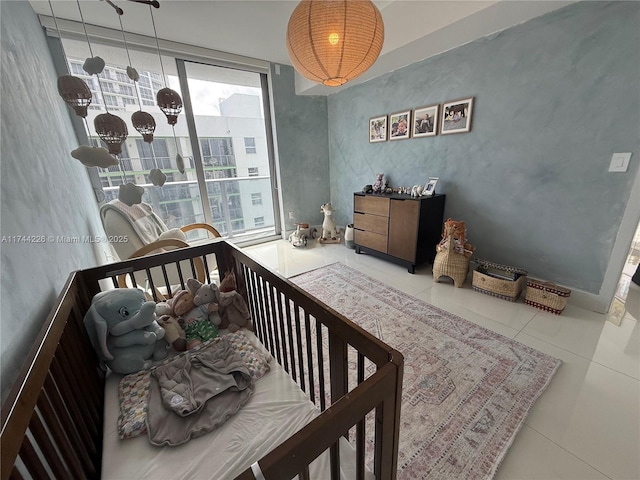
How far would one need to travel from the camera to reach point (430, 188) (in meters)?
2.75

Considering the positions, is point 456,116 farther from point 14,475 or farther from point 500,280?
point 14,475

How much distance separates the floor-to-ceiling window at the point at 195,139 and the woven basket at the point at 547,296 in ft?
10.9

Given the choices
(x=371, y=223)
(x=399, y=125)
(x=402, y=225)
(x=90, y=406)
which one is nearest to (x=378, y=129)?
(x=399, y=125)

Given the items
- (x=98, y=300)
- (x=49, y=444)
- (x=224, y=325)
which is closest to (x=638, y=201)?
(x=224, y=325)

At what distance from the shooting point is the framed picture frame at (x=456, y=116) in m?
2.42

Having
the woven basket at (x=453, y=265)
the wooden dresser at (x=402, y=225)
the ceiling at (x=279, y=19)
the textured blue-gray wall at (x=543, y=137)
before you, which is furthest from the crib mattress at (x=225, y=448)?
the ceiling at (x=279, y=19)

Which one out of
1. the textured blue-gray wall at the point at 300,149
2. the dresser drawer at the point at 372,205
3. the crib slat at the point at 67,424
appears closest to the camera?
the crib slat at the point at 67,424

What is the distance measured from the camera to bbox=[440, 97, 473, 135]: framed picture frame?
2420 millimetres

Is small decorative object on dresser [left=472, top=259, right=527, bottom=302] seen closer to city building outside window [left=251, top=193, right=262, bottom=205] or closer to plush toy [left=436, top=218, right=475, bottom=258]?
plush toy [left=436, top=218, right=475, bottom=258]

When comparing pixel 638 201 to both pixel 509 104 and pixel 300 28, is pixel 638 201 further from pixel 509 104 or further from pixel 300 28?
pixel 300 28

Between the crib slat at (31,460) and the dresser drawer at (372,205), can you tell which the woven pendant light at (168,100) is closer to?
the crib slat at (31,460)

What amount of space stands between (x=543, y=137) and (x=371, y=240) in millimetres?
1816

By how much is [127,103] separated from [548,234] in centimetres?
428

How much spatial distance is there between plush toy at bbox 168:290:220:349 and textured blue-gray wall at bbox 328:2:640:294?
2.57 metres
